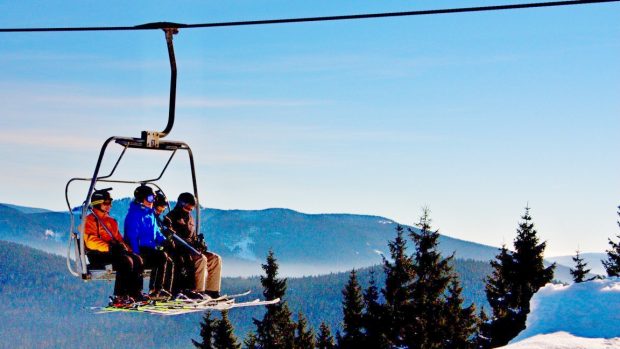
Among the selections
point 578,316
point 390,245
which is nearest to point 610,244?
point 390,245

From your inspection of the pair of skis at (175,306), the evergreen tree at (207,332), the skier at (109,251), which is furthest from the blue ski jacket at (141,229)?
the evergreen tree at (207,332)

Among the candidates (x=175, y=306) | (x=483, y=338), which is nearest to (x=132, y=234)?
(x=175, y=306)

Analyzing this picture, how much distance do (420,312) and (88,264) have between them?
30.7 meters

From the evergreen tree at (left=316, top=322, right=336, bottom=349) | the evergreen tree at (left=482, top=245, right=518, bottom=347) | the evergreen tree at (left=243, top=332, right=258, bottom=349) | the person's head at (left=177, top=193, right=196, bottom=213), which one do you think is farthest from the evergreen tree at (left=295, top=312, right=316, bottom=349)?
the person's head at (left=177, top=193, right=196, bottom=213)

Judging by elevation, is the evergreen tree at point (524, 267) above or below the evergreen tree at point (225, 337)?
above

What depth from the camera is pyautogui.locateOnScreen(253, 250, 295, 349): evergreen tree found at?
64.3 meters

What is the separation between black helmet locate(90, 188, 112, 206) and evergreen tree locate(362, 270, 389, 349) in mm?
32890

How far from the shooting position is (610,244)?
5272 centimetres

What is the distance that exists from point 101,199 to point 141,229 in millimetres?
900

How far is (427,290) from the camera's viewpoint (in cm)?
4341

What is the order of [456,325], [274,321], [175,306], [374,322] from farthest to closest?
[274,321], [374,322], [456,325], [175,306]

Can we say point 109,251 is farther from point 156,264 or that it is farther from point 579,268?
point 579,268

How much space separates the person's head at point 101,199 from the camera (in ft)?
46.1

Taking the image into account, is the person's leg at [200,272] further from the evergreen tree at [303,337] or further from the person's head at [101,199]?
the evergreen tree at [303,337]
